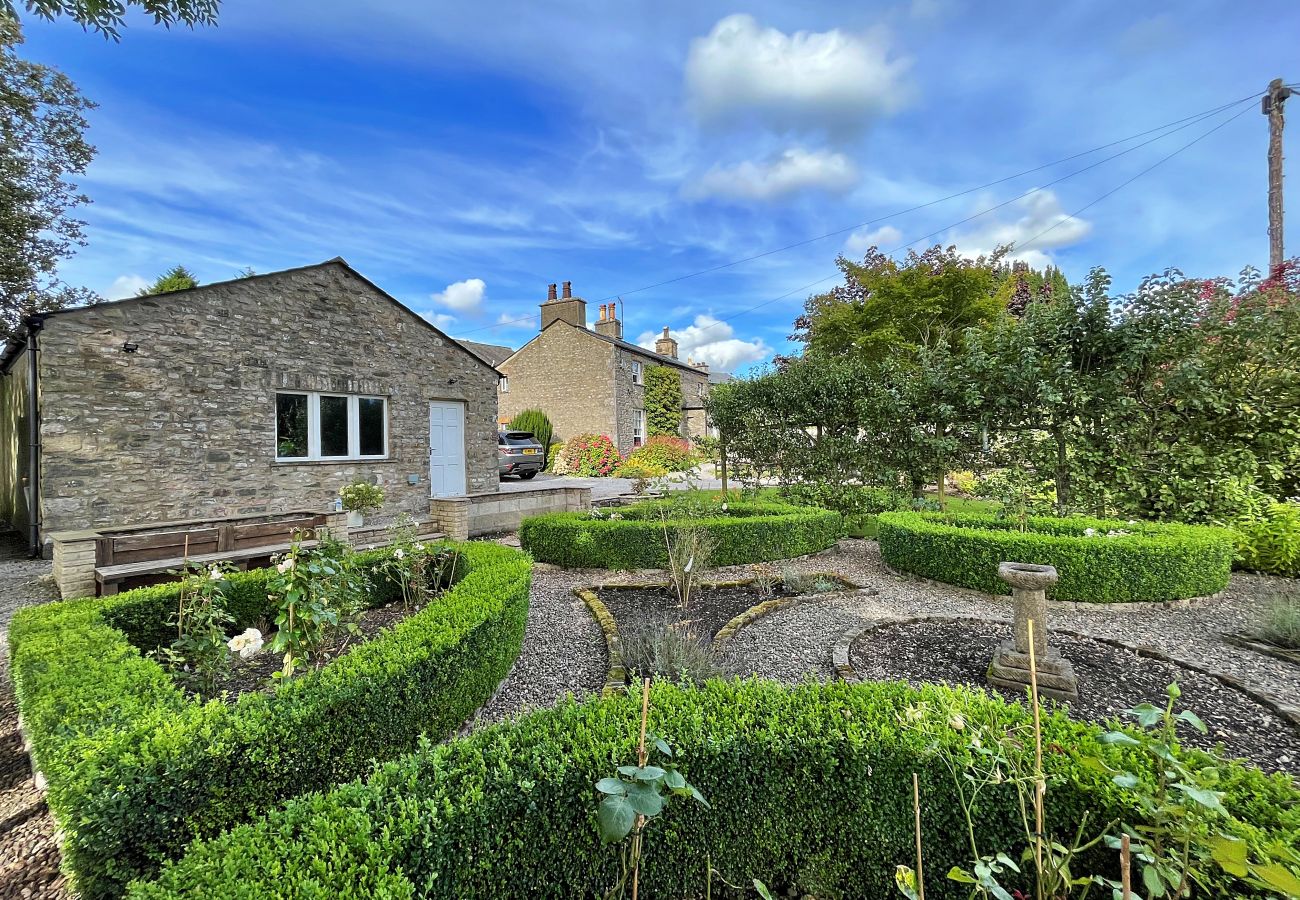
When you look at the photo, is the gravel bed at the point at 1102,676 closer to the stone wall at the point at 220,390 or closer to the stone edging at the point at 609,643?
the stone edging at the point at 609,643

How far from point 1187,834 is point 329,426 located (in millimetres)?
11879

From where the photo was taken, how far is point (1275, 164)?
9805 millimetres

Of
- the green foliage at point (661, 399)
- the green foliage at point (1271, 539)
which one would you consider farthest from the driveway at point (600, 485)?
the green foliage at point (1271, 539)

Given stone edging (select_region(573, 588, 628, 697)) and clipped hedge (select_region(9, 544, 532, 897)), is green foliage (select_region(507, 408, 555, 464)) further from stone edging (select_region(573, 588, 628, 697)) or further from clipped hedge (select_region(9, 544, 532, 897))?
clipped hedge (select_region(9, 544, 532, 897))

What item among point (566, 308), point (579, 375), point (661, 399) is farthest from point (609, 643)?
point (566, 308)

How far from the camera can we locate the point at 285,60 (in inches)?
272

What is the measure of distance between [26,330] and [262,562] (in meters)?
5.53

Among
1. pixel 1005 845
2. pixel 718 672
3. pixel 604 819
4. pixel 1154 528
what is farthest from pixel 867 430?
pixel 604 819

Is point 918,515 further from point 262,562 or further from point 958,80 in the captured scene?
point 262,562

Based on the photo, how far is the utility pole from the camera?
31.7 feet

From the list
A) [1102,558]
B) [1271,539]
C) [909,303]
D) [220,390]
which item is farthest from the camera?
[909,303]

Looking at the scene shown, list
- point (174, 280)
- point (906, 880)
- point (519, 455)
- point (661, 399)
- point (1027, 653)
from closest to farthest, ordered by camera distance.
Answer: point (906, 880) → point (1027, 653) → point (174, 280) → point (519, 455) → point (661, 399)

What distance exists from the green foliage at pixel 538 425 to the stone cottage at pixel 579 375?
0.51 meters

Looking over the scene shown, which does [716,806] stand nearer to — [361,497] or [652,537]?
[652,537]
